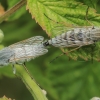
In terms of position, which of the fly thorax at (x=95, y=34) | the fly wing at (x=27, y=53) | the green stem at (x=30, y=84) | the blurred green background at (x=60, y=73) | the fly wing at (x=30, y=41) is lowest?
the blurred green background at (x=60, y=73)

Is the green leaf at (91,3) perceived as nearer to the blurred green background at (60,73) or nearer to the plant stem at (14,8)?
the plant stem at (14,8)

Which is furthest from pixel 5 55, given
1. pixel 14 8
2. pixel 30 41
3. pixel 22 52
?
pixel 14 8

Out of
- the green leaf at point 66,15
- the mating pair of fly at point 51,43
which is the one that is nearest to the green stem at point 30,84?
the mating pair of fly at point 51,43

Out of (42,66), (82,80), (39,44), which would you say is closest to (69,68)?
(82,80)

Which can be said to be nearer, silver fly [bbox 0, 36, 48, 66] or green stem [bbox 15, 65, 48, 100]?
green stem [bbox 15, 65, 48, 100]

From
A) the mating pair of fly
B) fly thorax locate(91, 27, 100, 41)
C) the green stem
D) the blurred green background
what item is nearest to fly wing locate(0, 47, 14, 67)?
the mating pair of fly

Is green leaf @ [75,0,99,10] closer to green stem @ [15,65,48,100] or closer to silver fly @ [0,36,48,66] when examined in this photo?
silver fly @ [0,36,48,66]
